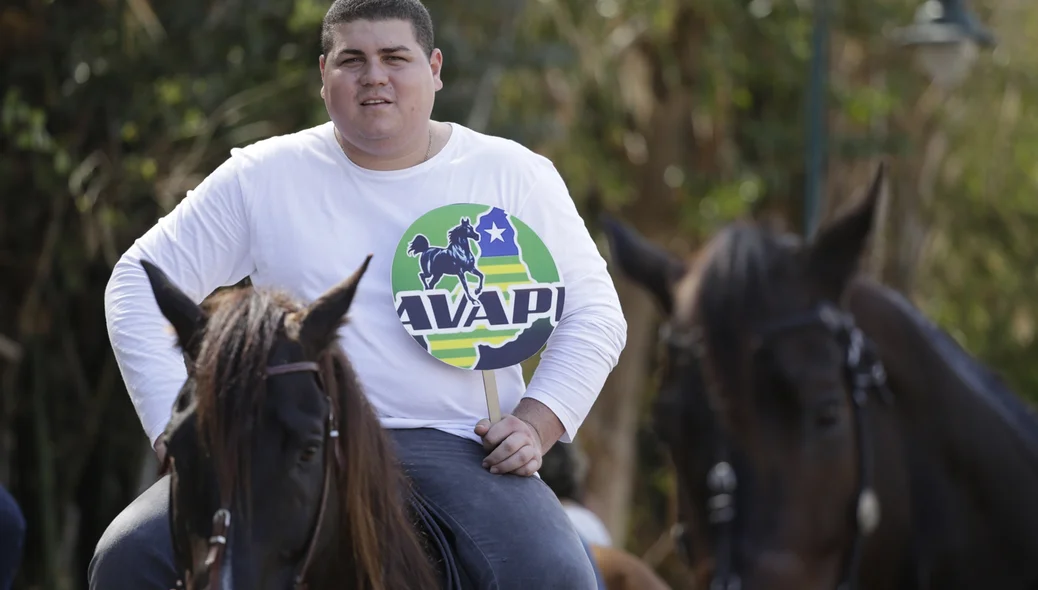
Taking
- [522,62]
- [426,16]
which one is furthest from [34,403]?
[426,16]

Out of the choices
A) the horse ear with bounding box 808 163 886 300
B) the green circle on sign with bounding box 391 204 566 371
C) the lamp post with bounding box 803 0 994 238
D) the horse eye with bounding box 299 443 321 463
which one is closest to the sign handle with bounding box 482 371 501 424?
the green circle on sign with bounding box 391 204 566 371

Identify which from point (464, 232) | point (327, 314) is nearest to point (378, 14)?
point (464, 232)

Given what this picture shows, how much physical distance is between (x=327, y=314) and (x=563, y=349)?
743 millimetres

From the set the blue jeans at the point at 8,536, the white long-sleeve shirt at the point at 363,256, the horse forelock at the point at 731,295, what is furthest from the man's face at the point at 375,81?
the blue jeans at the point at 8,536

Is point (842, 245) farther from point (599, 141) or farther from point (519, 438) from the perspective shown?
point (599, 141)

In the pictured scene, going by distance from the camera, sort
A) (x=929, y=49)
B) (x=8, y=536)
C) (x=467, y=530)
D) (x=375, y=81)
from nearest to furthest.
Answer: (x=467, y=530), (x=375, y=81), (x=8, y=536), (x=929, y=49)

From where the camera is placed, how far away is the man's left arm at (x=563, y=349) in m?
3.38

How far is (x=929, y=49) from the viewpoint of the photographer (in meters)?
11.4

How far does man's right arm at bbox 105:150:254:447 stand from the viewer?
3.36 m

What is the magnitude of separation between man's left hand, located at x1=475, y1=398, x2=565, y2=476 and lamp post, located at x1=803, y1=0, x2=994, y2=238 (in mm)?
7652

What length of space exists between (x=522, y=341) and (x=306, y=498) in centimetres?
77

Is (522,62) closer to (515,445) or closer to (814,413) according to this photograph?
(814,413)

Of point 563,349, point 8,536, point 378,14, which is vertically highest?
point 378,14

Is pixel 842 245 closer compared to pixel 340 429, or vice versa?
pixel 340 429
